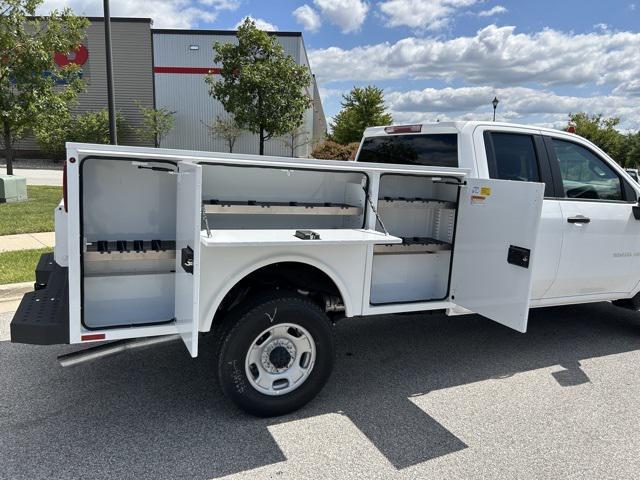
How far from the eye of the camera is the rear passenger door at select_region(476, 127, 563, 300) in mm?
4215

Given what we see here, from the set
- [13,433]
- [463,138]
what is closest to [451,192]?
[463,138]

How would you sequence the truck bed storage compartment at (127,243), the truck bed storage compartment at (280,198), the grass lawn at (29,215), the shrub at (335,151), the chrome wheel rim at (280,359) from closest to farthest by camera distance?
the truck bed storage compartment at (127,243) < the chrome wheel rim at (280,359) < the truck bed storage compartment at (280,198) < the grass lawn at (29,215) < the shrub at (335,151)

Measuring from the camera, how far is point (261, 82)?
1977 centimetres

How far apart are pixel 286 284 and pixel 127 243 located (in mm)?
1085

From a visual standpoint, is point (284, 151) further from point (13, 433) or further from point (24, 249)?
point (13, 433)

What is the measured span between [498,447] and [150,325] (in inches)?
90.8

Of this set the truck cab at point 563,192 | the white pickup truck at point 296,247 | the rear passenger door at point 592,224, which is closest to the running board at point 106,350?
the white pickup truck at point 296,247

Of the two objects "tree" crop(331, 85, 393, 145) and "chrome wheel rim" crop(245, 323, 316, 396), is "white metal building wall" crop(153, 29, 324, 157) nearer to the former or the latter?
"tree" crop(331, 85, 393, 145)

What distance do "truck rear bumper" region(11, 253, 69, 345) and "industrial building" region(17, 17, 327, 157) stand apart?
103ft

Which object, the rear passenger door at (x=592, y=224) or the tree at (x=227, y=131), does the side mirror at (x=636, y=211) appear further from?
the tree at (x=227, y=131)

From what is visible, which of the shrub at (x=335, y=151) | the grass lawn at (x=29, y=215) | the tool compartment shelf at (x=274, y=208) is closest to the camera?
the tool compartment shelf at (x=274, y=208)

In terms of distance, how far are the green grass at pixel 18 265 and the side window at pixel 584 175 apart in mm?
5832

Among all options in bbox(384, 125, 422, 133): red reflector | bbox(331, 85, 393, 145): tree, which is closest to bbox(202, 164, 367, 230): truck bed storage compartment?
bbox(384, 125, 422, 133): red reflector

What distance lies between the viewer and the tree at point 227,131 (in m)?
33.7
